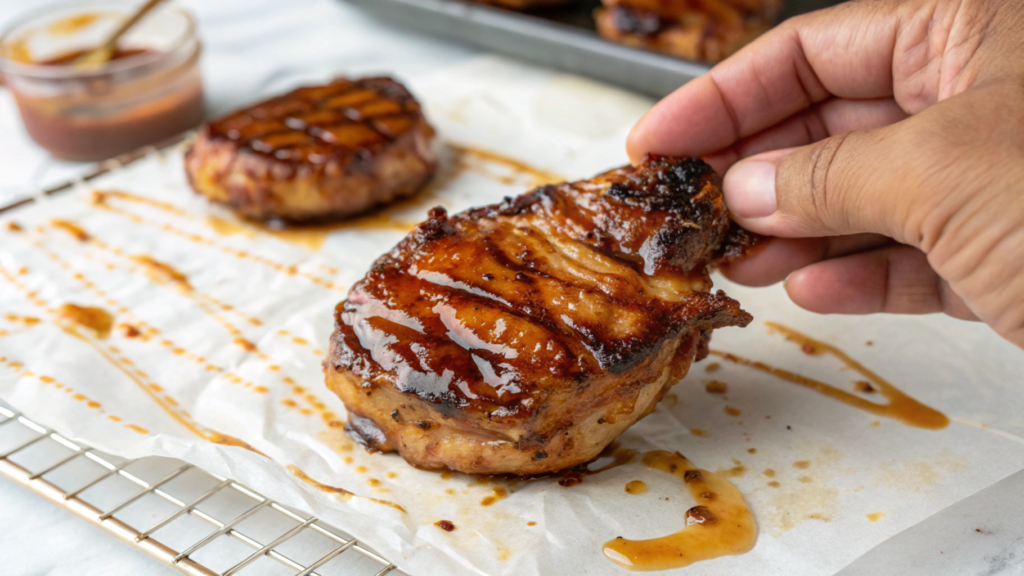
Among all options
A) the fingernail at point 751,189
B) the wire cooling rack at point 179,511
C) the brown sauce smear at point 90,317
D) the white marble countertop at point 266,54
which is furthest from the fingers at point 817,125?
the white marble countertop at point 266,54

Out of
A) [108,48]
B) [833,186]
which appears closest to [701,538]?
[833,186]

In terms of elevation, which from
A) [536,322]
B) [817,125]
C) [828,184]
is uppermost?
[828,184]

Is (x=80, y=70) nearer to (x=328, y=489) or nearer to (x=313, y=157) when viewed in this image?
(x=313, y=157)

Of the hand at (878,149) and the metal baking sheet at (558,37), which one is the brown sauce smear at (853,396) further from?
the metal baking sheet at (558,37)

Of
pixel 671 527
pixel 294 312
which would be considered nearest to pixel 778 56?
pixel 671 527

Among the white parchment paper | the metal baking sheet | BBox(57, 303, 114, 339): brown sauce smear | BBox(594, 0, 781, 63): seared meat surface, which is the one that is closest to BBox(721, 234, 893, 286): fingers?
the white parchment paper

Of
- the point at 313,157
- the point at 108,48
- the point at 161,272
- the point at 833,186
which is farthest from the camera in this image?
the point at 108,48
